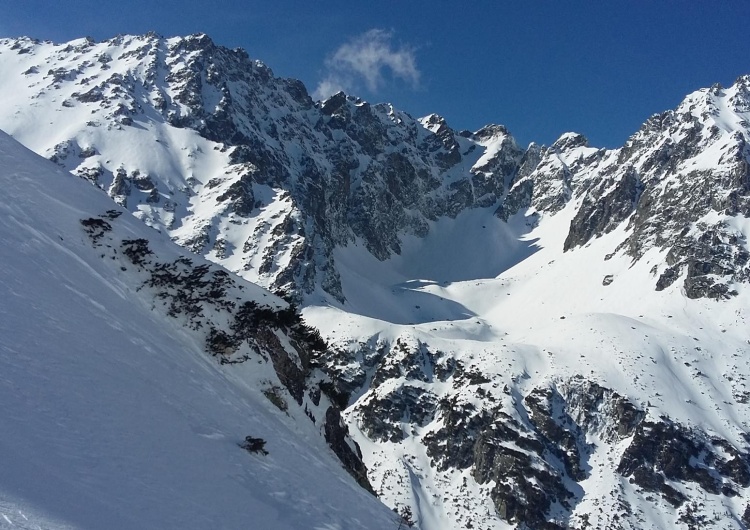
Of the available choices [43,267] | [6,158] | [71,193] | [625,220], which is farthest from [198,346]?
[625,220]

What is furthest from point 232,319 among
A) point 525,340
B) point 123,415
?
point 525,340

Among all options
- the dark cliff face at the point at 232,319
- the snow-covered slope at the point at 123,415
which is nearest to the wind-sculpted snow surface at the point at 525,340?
the dark cliff face at the point at 232,319

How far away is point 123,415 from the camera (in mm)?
12023

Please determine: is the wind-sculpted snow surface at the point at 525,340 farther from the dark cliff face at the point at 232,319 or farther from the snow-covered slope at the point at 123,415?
the snow-covered slope at the point at 123,415

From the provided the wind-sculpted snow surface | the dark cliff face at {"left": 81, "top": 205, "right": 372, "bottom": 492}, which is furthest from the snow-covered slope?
the wind-sculpted snow surface

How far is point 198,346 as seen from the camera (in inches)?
851

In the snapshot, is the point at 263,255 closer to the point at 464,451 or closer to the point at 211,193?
the point at 211,193

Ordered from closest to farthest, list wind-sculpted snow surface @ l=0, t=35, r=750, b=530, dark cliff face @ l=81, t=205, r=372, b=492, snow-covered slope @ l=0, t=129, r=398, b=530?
1. snow-covered slope @ l=0, t=129, r=398, b=530
2. dark cliff face @ l=81, t=205, r=372, b=492
3. wind-sculpted snow surface @ l=0, t=35, r=750, b=530

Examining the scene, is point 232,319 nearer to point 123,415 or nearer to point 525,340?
point 123,415

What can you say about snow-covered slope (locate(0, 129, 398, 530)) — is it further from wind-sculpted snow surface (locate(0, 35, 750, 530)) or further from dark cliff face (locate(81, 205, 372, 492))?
wind-sculpted snow surface (locate(0, 35, 750, 530))

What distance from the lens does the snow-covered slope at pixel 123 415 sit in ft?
30.9

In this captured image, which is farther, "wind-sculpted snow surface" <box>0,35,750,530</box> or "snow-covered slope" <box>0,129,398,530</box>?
"wind-sculpted snow surface" <box>0,35,750,530</box>

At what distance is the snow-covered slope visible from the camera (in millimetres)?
9430

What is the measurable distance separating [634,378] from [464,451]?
108ft
